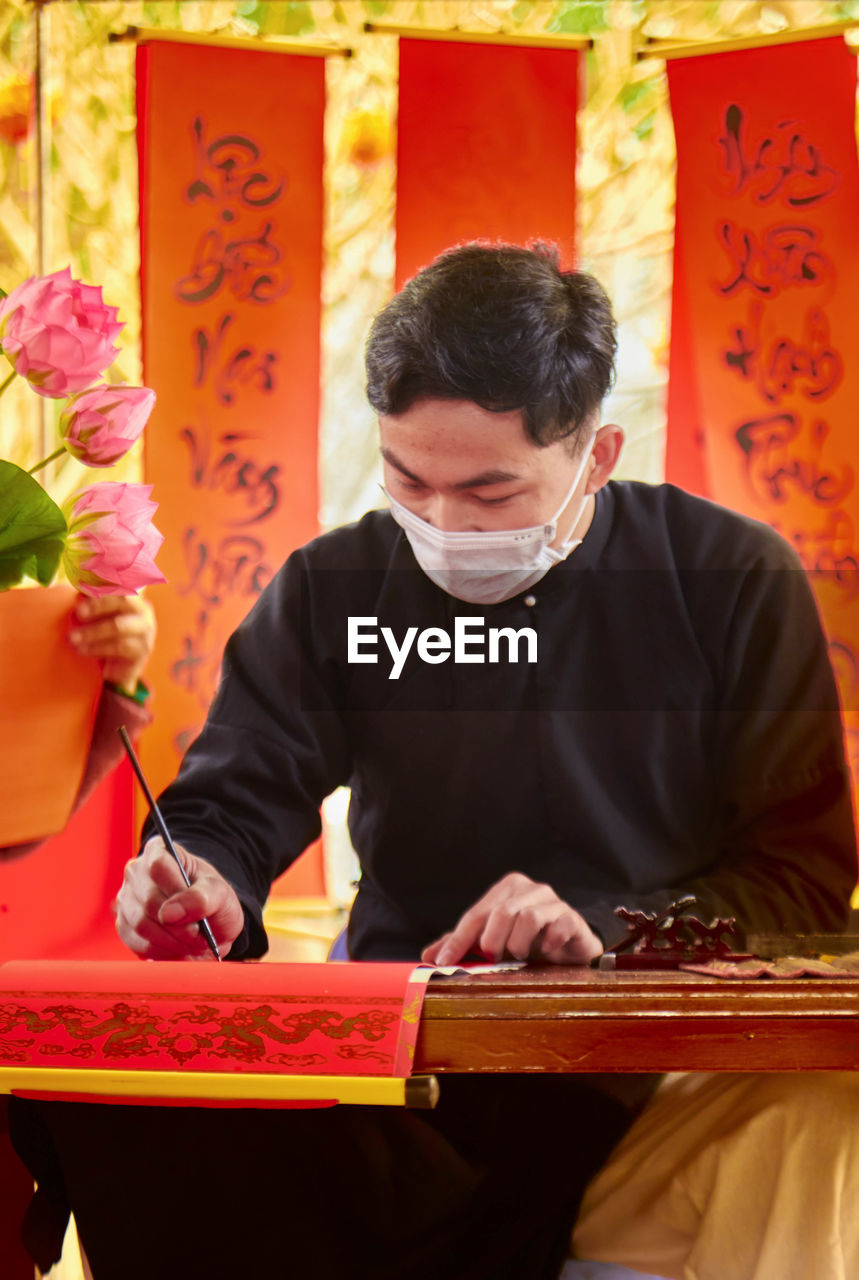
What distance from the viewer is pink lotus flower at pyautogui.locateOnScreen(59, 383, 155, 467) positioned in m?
1.32

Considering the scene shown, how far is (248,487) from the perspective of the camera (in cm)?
174

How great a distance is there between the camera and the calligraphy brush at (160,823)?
1.58 meters

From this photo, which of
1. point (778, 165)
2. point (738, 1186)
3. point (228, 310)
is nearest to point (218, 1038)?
point (738, 1186)

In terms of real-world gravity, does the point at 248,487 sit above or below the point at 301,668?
above

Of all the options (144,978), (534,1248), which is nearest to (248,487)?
(144,978)

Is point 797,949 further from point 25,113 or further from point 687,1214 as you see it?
point 25,113

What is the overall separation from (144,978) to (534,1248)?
51 centimetres

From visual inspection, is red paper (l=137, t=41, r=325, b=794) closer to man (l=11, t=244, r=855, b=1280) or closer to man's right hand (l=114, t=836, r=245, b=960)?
man (l=11, t=244, r=855, b=1280)

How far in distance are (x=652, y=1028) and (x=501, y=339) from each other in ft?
2.83

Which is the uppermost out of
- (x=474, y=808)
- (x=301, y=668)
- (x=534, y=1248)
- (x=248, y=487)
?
→ (x=248, y=487)

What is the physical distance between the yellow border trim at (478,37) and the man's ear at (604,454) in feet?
1.82

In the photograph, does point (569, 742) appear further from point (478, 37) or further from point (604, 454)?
point (478, 37)

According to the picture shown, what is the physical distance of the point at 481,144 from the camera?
1.74 metres

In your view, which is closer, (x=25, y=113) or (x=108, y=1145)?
(x=108, y=1145)
